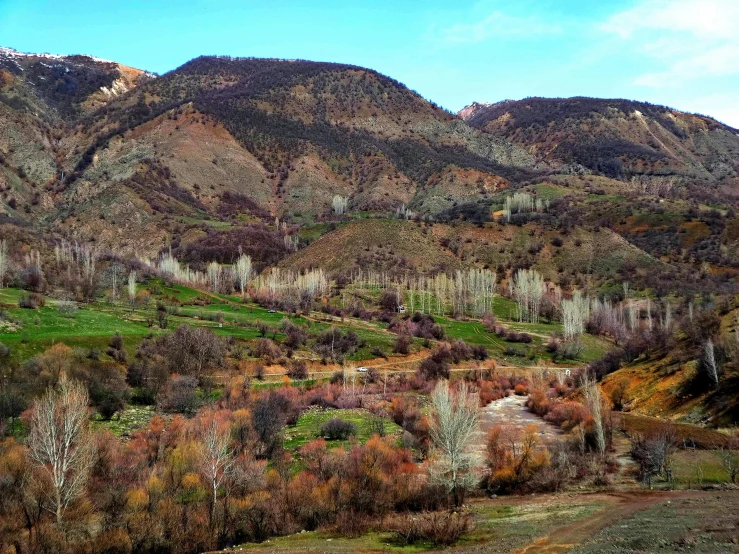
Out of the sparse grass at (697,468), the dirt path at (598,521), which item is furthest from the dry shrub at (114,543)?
the sparse grass at (697,468)

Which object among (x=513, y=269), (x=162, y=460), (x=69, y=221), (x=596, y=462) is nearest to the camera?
(x=162, y=460)

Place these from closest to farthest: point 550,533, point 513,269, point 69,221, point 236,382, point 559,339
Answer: point 550,533, point 236,382, point 559,339, point 513,269, point 69,221

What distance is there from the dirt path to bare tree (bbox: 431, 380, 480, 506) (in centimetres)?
593

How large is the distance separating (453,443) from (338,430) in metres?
10.1

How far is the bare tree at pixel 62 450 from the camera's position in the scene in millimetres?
20797

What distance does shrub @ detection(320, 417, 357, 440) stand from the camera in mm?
35312

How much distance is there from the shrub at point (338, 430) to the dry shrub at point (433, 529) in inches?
512

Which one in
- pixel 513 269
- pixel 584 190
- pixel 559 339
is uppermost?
pixel 584 190

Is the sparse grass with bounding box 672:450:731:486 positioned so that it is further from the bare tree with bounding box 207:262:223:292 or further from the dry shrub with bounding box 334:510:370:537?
the bare tree with bounding box 207:262:223:292

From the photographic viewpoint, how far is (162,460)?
1044 inches

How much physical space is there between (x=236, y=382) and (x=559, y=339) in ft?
163

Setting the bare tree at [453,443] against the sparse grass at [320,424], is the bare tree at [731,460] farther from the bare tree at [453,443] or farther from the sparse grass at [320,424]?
the sparse grass at [320,424]

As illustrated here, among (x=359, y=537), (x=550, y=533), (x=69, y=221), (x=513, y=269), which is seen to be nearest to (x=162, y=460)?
(x=359, y=537)

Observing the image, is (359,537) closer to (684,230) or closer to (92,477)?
(92,477)
